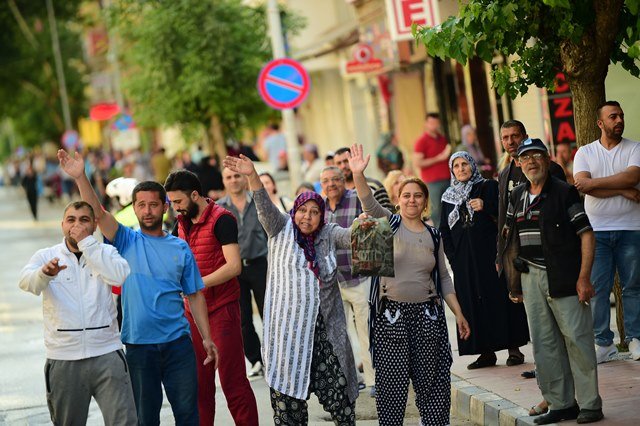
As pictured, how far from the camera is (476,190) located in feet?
35.4

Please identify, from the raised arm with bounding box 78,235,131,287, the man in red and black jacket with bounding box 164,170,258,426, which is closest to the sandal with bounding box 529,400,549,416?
the man in red and black jacket with bounding box 164,170,258,426

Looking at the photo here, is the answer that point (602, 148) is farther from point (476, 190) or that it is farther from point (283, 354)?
point (283, 354)

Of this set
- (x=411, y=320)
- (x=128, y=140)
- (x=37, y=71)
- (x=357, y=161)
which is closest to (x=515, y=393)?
(x=411, y=320)

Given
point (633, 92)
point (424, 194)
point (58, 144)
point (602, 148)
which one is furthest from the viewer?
point (58, 144)

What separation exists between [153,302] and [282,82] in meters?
11.0

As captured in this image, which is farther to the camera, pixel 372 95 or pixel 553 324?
pixel 372 95

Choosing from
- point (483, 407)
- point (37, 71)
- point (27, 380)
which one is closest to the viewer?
point (483, 407)

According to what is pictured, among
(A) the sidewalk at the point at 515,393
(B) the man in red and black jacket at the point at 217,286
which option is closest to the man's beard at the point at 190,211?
(B) the man in red and black jacket at the point at 217,286

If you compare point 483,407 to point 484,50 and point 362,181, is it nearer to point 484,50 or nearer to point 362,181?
point 362,181

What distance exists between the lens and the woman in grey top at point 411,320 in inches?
340

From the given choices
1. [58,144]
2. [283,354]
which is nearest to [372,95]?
[283,354]

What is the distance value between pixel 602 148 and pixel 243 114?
16644mm

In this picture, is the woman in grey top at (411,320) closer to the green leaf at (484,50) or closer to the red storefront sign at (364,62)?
the green leaf at (484,50)

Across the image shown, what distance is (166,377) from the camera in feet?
26.4
